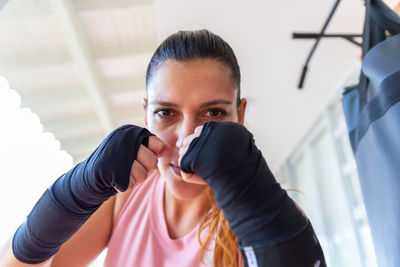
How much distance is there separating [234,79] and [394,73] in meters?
0.37

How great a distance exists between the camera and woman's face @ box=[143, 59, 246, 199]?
68cm

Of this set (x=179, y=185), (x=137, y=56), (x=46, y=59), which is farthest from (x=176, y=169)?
(x=46, y=59)

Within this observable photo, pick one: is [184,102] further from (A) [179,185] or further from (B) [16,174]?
(B) [16,174]

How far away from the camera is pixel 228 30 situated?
213 centimetres

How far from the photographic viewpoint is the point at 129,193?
3.11 feet

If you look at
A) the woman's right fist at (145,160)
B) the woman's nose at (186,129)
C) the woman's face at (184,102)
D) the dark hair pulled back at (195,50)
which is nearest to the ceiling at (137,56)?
the dark hair pulled back at (195,50)

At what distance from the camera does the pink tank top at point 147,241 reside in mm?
795

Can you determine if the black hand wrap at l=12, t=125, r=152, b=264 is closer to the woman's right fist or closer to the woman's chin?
the woman's right fist

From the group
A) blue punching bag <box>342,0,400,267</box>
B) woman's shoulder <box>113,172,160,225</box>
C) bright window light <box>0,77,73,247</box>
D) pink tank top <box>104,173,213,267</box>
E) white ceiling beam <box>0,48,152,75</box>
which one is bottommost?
bright window light <box>0,77,73,247</box>

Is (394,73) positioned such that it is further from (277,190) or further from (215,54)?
(277,190)

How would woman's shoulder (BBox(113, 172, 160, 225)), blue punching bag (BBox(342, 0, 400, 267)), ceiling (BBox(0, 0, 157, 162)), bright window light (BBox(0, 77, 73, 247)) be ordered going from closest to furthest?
blue punching bag (BBox(342, 0, 400, 267)) → woman's shoulder (BBox(113, 172, 160, 225)) → bright window light (BBox(0, 77, 73, 247)) → ceiling (BBox(0, 0, 157, 162))

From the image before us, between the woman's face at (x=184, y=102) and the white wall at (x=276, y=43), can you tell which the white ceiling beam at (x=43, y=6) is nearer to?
the white wall at (x=276, y=43)

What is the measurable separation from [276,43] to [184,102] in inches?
66.0

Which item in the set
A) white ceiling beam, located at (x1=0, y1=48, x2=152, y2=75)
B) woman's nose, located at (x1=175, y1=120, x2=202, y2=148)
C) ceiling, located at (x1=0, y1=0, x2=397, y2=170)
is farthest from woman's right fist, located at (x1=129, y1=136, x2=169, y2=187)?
white ceiling beam, located at (x1=0, y1=48, x2=152, y2=75)
